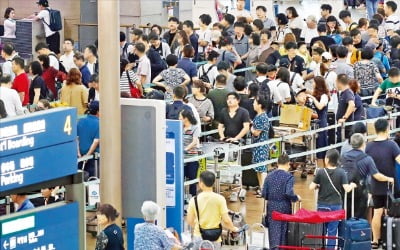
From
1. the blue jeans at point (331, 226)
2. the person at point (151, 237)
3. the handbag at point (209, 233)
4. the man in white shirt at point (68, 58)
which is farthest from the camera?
the man in white shirt at point (68, 58)

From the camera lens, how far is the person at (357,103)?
16625mm

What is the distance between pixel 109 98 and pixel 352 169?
14.5ft

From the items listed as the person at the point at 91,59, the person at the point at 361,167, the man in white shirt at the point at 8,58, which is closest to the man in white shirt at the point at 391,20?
the person at the point at 91,59

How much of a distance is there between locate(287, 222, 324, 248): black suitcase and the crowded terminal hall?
0.01m

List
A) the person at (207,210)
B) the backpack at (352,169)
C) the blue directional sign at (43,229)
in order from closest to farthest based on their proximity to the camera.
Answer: the blue directional sign at (43,229) → the person at (207,210) → the backpack at (352,169)

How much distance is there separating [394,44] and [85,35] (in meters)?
7.86

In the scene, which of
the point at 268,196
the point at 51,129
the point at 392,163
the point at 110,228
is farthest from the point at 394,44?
the point at 51,129

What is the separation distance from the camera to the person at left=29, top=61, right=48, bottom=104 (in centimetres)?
1645

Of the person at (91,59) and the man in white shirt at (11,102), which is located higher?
the person at (91,59)

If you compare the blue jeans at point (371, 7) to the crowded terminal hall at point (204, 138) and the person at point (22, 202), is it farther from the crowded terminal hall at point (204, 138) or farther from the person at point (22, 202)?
the person at point (22, 202)

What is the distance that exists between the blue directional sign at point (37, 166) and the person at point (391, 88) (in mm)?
9145

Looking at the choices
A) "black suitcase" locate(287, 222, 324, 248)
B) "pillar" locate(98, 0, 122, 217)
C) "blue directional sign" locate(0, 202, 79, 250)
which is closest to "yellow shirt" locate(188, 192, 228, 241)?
"black suitcase" locate(287, 222, 324, 248)

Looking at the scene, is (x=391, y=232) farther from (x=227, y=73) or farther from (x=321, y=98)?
(x=227, y=73)

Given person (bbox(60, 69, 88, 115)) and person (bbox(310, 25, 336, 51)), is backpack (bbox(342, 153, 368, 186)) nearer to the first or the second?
person (bbox(60, 69, 88, 115))
